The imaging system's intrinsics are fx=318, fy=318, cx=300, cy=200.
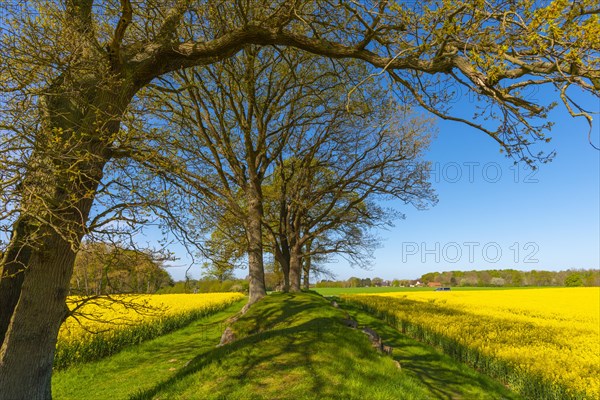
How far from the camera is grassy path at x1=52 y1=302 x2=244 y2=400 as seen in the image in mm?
8086

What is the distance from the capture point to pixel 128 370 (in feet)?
32.8

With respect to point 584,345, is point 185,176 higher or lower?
higher

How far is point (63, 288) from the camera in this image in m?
4.77

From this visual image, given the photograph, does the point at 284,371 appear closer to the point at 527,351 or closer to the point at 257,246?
the point at 257,246

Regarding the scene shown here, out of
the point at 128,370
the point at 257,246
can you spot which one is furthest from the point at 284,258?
the point at 128,370

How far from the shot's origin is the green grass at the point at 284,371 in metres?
5.66

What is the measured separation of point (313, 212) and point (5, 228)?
22.5 m

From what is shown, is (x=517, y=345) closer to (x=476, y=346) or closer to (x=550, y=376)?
(x=476, y=346)

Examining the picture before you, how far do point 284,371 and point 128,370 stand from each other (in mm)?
6678

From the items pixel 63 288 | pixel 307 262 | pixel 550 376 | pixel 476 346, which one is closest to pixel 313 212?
pixel 307 262

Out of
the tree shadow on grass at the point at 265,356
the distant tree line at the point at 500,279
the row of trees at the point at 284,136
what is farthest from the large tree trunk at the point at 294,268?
the distant tree line at the point at 500,279

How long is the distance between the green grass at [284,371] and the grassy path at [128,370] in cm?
3

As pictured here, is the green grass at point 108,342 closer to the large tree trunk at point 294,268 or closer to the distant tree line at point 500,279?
the large tree trunk at point 294,268

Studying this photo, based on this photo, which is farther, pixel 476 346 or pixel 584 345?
pixel 584 345
